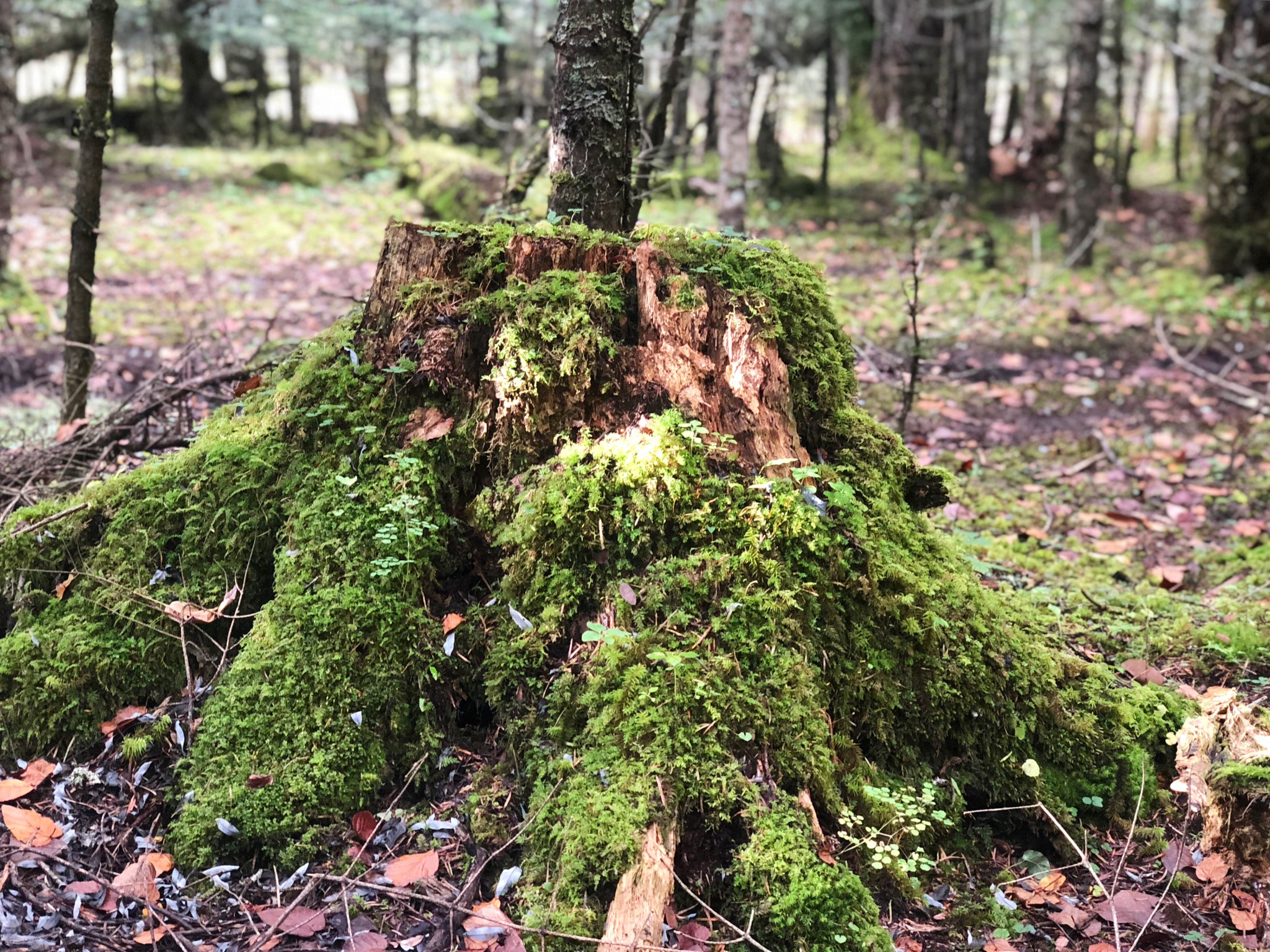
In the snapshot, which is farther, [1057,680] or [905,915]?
[1057,680]

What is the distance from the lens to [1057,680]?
317 cm

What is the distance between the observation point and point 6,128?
1025 cm

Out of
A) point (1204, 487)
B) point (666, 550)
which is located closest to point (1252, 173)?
point (1204, 487)

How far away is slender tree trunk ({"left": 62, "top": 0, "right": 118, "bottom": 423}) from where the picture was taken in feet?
15.4

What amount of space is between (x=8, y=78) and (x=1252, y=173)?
15.0m

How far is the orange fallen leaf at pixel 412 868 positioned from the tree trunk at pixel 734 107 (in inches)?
335

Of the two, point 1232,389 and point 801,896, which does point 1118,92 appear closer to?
point 1232,389

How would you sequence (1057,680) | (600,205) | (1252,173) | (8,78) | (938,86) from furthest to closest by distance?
(938,86), (1252,173), (8,78), (600,205), (1057,680)

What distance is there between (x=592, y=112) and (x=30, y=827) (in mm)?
3327

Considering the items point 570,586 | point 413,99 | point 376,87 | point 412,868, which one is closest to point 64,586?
→ point 412,868

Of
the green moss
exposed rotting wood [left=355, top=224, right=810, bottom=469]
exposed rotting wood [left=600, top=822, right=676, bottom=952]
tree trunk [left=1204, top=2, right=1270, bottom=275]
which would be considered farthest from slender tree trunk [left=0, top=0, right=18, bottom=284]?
tree trunk [left=1204, top=2, right=1270, bottom=275]

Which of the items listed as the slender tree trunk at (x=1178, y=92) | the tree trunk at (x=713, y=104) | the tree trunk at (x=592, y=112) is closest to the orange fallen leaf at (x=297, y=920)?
the tree trunk at (x=592, y=112)

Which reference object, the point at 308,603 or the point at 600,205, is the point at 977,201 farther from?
the point at 308,603

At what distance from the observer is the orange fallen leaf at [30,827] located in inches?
104
